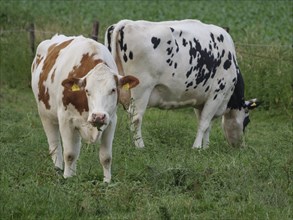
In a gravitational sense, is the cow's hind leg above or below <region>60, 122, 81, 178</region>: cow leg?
below

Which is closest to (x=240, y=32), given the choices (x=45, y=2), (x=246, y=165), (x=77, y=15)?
(x=77, y=15)

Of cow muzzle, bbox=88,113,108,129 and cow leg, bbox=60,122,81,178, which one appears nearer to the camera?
cow muzzle, bbox=88,113,108,129

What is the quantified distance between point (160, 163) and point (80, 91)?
1.41m

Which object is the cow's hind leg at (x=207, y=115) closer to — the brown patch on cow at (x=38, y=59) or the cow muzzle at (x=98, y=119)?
the brown patch on cow at (x=38, y=59)

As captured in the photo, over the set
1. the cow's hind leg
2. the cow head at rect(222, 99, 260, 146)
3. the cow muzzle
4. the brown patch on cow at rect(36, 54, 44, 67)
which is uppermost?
the cow muzzle

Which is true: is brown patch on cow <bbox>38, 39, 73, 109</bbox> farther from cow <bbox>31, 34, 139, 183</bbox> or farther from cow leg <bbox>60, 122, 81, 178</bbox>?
cow leg <bbox>60, 122, 81, 178</bbox>

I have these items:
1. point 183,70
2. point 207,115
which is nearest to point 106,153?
point 183,70

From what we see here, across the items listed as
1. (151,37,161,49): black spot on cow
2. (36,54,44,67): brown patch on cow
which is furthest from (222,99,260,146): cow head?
(36,54,44,67): brown patch on cow

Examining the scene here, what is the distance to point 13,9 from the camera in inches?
925

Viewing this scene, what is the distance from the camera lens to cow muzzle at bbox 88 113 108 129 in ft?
26.2

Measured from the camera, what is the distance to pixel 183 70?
1209 centimetres

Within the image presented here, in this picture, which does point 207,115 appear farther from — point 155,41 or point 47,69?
point 47,69

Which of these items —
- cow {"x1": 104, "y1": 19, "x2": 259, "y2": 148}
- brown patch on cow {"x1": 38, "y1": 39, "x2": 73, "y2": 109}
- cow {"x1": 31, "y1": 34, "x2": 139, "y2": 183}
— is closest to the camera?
cow {"x1": 31, "y1": 34, "x2": 139, "y2": 183}

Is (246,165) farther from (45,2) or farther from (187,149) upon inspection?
(45,2)
